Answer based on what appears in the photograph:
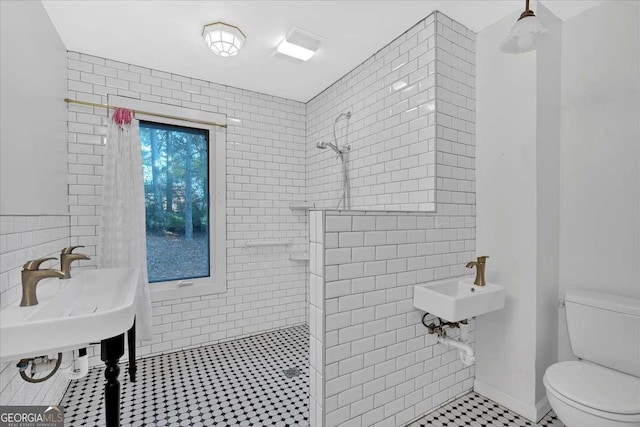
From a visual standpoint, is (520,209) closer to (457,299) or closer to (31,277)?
(457,299)

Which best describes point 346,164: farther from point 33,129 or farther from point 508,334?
point 33,129

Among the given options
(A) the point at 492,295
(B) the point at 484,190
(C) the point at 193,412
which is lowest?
(C) the point at 193,412

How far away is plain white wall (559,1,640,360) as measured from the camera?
1681mm

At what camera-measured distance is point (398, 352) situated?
69.3 inches

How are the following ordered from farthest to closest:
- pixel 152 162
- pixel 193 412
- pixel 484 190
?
pixel 152 162 → pixel 484 190 → pixel 193 412

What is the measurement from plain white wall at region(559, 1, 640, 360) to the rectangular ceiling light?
67.6 inches

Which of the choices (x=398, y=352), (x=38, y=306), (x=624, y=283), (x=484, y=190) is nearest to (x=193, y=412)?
(x=38, y=306)

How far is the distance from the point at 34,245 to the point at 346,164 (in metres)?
2.23

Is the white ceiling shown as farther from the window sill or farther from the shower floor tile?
the shower floor tile

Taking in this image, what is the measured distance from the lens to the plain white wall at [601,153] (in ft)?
5.51

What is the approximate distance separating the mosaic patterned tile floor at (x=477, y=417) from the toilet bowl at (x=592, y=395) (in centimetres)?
41

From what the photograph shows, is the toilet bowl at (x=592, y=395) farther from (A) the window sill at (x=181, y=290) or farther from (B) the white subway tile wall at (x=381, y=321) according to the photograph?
(A) the window sill at (x=181, y=290)

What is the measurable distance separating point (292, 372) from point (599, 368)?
196 centimetres

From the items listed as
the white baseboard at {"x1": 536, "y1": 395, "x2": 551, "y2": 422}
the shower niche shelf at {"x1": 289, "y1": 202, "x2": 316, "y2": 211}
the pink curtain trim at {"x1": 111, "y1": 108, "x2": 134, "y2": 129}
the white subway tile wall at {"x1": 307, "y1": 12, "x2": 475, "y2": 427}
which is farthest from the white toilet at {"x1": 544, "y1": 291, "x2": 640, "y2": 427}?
the pink curtain trim at {"x1": 111, "y1": 108, "x2": 134, "y2": 129}
